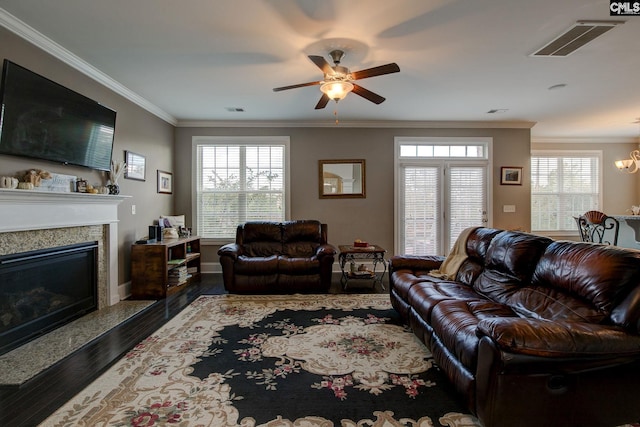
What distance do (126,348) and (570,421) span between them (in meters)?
3.06

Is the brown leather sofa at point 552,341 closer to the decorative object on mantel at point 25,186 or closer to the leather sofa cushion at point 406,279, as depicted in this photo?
the leather sofa cushion at point 406,279

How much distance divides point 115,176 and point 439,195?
202 inches

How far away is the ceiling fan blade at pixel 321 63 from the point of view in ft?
7.97

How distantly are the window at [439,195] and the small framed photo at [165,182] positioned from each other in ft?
13.5

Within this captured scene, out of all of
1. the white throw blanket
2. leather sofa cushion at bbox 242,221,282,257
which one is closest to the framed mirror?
leather sofa cushion at bbox 242,221,282,257

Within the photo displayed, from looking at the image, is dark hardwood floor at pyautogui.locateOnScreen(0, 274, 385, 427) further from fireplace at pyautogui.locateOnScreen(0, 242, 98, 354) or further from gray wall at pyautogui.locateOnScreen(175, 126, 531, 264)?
gray wall at pyautogui.locateOnScreen(175, 126, 531, 264)

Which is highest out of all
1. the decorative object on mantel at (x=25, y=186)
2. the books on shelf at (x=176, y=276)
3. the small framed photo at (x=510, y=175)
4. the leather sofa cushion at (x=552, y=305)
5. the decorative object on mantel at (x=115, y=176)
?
A: the small framed photo at (x=510, y=175)

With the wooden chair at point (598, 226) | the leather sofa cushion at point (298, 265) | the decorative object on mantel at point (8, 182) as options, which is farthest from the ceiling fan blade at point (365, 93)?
the wooden chair at point (598, 226)

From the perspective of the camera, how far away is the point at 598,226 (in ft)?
15.2

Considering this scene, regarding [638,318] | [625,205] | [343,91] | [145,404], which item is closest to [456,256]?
[638,318]

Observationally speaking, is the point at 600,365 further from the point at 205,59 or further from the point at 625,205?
the point at 625,205

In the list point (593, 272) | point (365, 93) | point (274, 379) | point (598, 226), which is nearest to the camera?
point (593, 272)

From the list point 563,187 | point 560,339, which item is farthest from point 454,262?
point 563,187

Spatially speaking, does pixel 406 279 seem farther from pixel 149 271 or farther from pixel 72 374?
pixel 149 271
